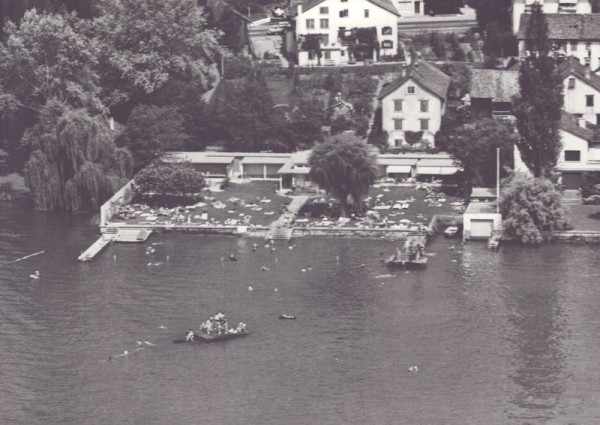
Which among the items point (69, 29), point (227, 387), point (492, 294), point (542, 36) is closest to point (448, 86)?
point (542, 36)

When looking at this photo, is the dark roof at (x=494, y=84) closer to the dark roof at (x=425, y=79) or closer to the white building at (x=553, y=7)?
the dark roof at (x=425, y=79)

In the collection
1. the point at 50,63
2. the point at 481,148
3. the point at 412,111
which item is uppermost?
the point at 50,63

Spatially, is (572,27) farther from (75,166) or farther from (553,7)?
(75,166)

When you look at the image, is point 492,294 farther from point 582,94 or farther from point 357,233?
point 582,94

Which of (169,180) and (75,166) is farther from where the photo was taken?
(75,166)

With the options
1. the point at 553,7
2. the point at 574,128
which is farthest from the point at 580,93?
the point at 553,7

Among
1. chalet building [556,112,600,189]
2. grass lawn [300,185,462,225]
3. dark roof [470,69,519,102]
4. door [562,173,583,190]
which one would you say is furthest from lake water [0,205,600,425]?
dark roof [470,69,519,102]

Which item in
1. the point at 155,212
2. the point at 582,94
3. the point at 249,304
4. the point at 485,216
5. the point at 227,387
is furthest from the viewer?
the point at 582,94
